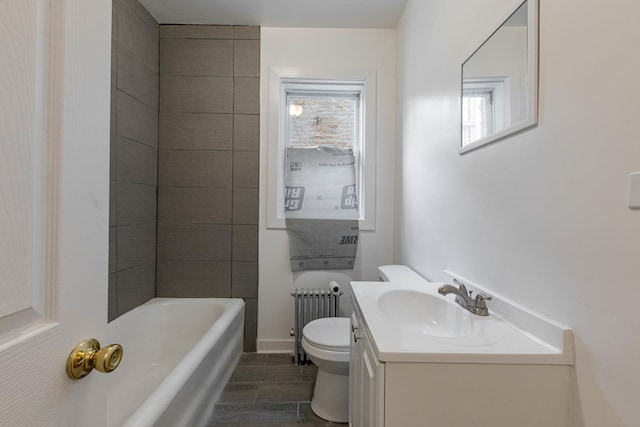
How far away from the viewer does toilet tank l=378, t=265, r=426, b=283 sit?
157cm

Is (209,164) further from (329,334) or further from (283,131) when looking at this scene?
(329,334)

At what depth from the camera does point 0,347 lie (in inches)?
14.1

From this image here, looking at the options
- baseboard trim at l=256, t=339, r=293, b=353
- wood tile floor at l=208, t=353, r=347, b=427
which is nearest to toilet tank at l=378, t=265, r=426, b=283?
wood tile floor at l=208, t=353, r=347, b=427

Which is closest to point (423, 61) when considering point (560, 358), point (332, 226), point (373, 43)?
point (373, 43)

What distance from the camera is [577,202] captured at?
0.73 meters

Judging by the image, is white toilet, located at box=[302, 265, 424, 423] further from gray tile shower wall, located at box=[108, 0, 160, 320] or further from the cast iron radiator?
gray tile shower wall, located at box=[108, 0, 160, 320]

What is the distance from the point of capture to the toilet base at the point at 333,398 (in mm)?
1572

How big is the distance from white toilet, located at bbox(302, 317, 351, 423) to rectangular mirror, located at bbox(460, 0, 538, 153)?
1154 mm

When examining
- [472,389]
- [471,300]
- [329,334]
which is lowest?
[329,334]

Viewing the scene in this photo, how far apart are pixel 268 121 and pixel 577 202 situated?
6.58 ft

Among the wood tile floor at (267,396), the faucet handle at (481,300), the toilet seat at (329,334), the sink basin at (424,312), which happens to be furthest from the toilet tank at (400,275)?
the wood tile floor at (267,396)

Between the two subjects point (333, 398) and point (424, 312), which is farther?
point (333, 398)

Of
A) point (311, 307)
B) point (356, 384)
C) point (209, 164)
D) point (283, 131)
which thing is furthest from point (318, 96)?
point (356, 384)

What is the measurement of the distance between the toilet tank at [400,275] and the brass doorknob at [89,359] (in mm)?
1299
